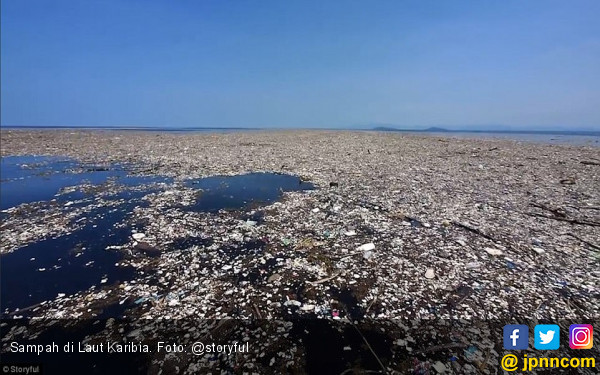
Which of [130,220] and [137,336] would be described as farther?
[130,220]

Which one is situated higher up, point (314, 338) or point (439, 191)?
point (439, 191)

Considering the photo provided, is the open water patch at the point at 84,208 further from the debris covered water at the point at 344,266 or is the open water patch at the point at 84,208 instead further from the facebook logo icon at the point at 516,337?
the facebook logo icon at the point at 516,337

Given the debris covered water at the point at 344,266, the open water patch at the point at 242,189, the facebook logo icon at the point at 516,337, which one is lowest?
the facebook logo icon at the point at 516,337

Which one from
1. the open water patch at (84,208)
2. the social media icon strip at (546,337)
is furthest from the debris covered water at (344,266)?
the social media icon strip at (546,337)

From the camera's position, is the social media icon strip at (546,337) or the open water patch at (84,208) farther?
the open water patch at (84,208)

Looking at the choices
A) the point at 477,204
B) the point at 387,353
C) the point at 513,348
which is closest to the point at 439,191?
the point at 477,204

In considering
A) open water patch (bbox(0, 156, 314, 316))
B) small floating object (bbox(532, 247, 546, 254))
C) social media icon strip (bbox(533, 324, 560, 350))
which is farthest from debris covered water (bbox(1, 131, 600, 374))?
social media icon strip (bbox(533, 324, 560, 350))

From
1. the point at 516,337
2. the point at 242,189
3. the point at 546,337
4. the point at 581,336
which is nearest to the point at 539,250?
the point at 581,336

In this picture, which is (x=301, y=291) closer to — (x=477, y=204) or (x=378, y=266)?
(x=378, y=266)
